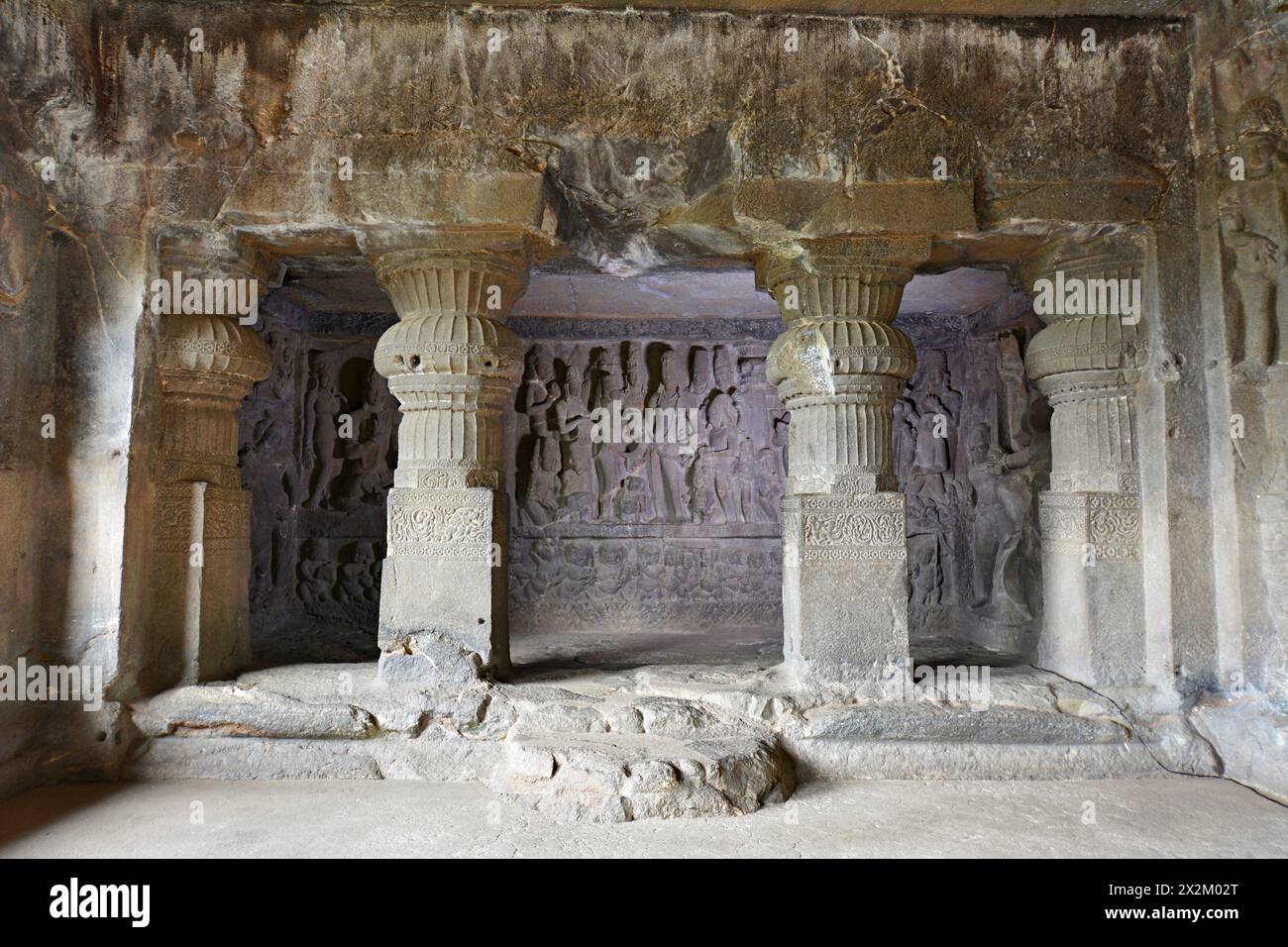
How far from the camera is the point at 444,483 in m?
4.39

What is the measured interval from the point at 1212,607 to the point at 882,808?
2.13 m

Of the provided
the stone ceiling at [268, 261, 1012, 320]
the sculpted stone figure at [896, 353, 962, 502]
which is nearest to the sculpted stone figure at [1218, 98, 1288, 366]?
the stone ceiling at [268, 261, 1012, 320]

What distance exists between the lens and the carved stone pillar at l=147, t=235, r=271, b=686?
4.44m

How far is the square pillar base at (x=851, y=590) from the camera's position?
434 centimetres

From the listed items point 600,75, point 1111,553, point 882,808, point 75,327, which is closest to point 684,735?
point 882,808

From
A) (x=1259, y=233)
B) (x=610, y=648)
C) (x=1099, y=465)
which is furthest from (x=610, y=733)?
(x=1259, y=233)

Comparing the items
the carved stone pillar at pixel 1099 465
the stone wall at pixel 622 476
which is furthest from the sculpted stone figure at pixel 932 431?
the carved stone pillar at pixel 1099 465

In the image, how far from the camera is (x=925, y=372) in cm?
742

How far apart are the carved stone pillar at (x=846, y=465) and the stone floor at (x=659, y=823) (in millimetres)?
703

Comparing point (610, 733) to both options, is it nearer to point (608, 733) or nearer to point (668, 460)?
point (608, 733)

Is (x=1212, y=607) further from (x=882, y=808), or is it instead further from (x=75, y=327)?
(x=75, y=327)

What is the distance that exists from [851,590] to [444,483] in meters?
2.20

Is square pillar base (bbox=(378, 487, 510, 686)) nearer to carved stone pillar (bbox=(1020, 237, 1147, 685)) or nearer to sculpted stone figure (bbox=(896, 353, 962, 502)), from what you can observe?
carved stone pillar (bbox=(1020, 237, 1147, 685))

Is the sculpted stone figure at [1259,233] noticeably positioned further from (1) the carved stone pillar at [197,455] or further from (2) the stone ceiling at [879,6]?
(1) the carved stone pillar at [197,455]
